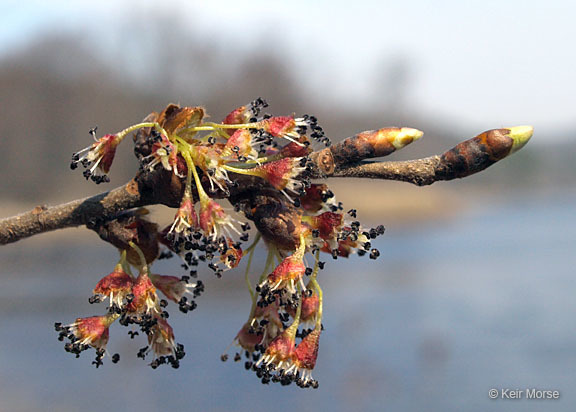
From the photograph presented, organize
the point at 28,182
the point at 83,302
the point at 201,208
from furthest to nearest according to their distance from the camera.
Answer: the point at 28,182 < the point at 83,302 < the point at 201,208

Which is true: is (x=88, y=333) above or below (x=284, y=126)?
below

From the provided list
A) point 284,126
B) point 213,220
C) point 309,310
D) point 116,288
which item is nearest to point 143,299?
point 116,288

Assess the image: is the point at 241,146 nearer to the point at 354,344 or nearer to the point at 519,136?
the point at 519,136

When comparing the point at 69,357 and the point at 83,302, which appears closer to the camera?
the point at 69,357

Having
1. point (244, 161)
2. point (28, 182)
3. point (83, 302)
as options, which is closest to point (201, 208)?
point (244, 161)

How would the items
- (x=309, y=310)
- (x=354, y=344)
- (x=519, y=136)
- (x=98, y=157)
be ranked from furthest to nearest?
(x=354, y=344), (x=309, y=310), (x=98, y=157), (x=519, y=136)

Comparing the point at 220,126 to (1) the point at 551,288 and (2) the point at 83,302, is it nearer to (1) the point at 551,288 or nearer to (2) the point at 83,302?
(2) the point at 83,302

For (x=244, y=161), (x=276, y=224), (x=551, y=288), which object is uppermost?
(x=244, y=161)
